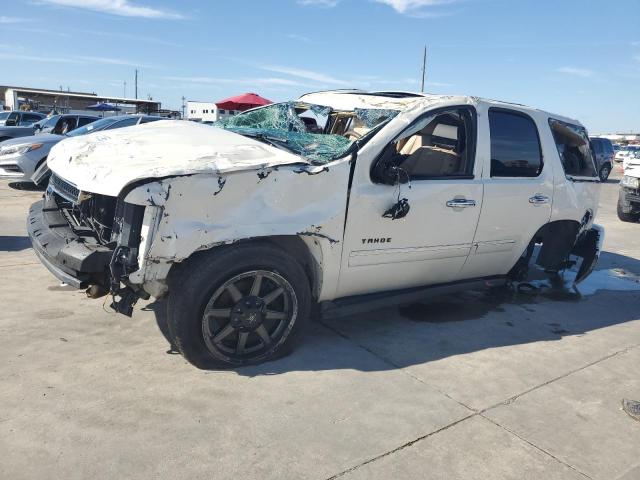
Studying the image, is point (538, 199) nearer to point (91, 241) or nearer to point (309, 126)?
point (309, 126)

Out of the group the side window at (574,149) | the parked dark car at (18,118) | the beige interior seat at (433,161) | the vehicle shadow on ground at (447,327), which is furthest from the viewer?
the parked dark car at (18,118)

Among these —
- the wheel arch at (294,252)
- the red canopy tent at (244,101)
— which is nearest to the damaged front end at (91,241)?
the wheel arch at (294,252)

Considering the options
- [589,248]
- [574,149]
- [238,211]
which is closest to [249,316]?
[238,211]

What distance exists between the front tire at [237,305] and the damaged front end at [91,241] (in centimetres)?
33

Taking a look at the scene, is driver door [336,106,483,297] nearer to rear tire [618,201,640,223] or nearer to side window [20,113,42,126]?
rear tire [618,201,640,223]

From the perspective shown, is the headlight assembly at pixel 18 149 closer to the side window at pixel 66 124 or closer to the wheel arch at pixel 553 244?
the side window at pixel 66 124

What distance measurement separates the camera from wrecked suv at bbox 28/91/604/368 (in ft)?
10.2

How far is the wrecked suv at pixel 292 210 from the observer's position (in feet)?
10.2

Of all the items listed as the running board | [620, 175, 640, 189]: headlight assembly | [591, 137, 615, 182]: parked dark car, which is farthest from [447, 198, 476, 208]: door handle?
[591, 137, 615, 182]: parked dark car

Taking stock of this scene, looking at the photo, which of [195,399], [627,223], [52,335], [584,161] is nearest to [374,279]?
[195,399]

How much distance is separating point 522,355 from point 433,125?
197cm

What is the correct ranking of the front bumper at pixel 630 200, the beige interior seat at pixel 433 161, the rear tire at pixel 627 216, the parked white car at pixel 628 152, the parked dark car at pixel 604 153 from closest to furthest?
the beige interior seat at pixel 433 161, the front bumper at pixel 630 200, the rear tire at pixel 627 216, the parked dark car at pixel 604 153, the parked white car at pixel 628 152

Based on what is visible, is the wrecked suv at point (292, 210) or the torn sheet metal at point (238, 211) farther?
the wrecked suv at point (292, 210)

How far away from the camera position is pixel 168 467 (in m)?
2.52
